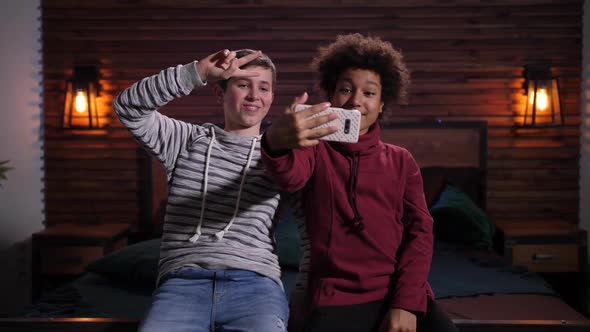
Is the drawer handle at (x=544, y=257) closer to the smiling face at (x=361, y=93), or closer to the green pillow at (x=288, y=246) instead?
the green pillow at (x=288, y=246)

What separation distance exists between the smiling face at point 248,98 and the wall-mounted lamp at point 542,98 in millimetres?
2694

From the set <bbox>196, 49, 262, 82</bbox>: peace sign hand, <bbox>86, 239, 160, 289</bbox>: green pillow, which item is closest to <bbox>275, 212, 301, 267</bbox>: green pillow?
<bbox>86, 239, 160, 289</bbox>: green pillow

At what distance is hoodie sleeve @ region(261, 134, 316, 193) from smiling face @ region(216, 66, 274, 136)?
0.25m

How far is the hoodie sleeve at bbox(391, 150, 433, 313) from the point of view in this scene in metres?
1.41

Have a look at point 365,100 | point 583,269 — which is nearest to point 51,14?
point 365,100

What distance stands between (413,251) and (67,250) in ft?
8.86

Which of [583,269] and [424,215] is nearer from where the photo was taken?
[424,215]

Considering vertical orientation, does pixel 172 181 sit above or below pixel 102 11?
below

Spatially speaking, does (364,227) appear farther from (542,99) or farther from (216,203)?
(542,99)

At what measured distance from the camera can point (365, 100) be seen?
59.1 inches

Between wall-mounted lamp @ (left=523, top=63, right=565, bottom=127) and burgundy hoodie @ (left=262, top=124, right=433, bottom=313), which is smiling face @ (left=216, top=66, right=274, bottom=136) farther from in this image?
wall-mounted lamp @ (left=523, top=63, right=565, bottom=127)

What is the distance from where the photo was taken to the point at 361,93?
4.95ft

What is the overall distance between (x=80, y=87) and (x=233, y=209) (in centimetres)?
261

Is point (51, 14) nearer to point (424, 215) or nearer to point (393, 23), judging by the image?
point (393, 23)
